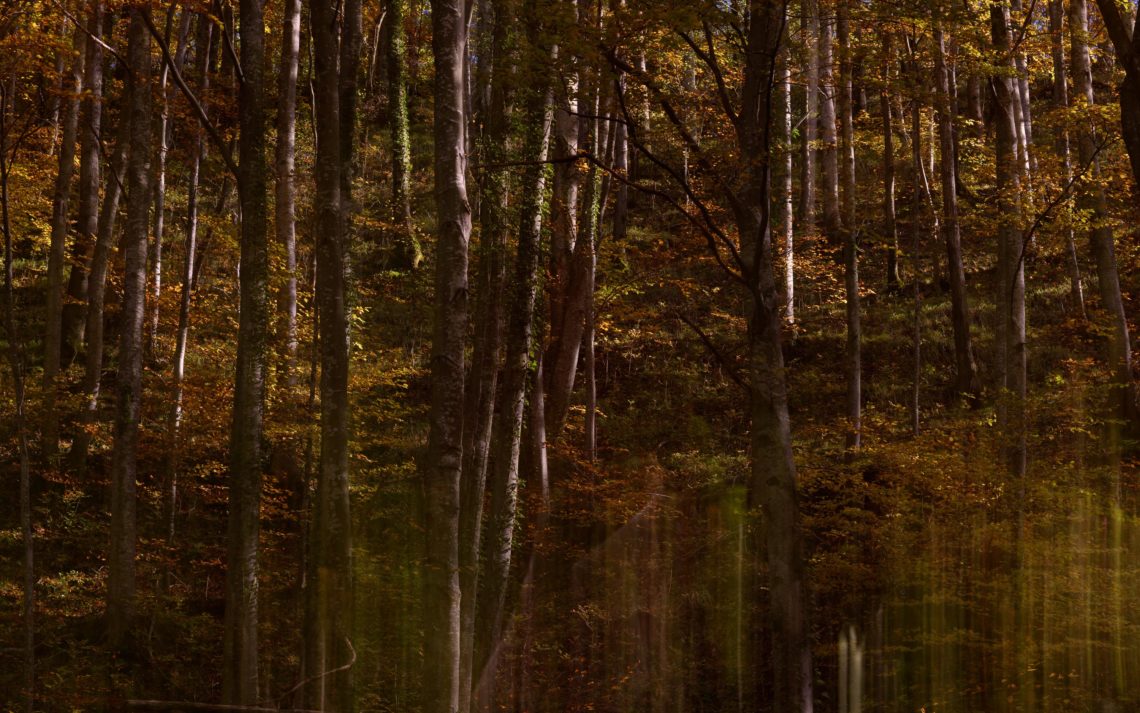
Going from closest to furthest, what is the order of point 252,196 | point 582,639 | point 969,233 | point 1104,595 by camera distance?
1. point 252,196
2. point 1104,595
3. point 582,639
4. point 969,233

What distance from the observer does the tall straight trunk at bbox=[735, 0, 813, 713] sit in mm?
6145

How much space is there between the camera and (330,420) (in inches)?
326

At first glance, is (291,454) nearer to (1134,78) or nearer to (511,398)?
(511,398)

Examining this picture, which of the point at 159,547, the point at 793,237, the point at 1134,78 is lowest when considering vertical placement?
the point at 159,547

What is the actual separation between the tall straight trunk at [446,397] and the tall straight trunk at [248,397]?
2.34 m

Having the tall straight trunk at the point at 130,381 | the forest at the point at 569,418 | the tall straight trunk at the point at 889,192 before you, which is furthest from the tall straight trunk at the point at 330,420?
the tall straight trunk at the point at 889,192

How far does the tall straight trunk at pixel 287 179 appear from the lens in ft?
43.7

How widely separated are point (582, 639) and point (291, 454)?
250 inches

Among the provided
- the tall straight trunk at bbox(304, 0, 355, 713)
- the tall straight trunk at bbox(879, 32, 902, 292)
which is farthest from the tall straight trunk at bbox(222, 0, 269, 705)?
the tall straight trunk at bbox(879, 32, 902, 292)

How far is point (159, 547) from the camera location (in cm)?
1370

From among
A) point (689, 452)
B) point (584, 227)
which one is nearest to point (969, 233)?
point (689, 452)

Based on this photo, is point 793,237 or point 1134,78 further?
point 793,237

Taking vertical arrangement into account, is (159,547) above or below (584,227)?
below

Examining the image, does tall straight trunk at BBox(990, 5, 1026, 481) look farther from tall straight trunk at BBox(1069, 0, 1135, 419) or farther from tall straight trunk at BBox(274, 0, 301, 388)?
tall straight trunk at BBox(274, 0, 301, 388)
